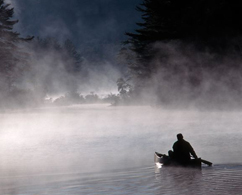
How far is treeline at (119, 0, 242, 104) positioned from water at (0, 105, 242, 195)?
13.0 m

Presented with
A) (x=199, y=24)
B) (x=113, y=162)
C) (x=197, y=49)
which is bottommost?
(x=113, y=162)

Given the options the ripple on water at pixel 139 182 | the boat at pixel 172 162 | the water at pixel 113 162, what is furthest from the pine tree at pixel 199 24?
the ripple on water at pixel 139 182

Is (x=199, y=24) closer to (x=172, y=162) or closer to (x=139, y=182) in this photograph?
(x=172, y=162)

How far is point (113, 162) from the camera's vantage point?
20.7 m

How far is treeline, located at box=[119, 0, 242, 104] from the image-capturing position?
46.4 meters

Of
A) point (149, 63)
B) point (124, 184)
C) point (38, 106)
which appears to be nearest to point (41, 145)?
point (124, 184)

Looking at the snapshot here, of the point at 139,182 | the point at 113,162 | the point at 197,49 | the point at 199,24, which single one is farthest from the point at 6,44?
the point at 139,182

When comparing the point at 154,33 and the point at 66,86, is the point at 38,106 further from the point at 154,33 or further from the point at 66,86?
the point at 66,86

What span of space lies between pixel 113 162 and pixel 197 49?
32396 mm

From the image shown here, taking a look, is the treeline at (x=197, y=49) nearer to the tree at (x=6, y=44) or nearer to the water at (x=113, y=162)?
the water at (x=113, y=162)

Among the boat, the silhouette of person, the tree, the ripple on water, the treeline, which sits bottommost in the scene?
the ripple on water

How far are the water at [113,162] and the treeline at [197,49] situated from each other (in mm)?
13004

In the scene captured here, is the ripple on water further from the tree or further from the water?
the tree

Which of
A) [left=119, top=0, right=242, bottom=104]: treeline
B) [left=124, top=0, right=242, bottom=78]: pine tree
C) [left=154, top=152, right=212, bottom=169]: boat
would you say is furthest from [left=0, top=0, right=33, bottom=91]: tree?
[left=154, top=152, right=212, bottom=169]: boat
